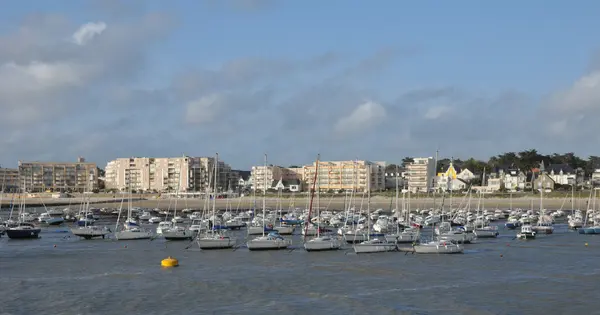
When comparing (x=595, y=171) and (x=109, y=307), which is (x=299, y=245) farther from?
(x=595, y=171)

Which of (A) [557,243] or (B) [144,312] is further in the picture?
(A) [557,243]

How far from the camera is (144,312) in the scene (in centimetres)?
3488

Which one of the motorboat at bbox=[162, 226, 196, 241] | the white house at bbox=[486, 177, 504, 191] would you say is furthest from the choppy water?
the white house at bbox=[486, 177, 504, 191]

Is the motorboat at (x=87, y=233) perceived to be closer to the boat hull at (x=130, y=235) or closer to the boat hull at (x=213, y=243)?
the boat hull at (x=130, y=235)

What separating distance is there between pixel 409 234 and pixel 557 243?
1367 cm

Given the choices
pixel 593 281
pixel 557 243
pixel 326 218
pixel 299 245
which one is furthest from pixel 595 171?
pixel 593 281

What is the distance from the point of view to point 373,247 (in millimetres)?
58594

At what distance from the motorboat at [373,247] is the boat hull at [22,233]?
39.1 m

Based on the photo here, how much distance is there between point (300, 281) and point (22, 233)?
44809 millimetres

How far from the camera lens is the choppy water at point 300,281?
36062 mm

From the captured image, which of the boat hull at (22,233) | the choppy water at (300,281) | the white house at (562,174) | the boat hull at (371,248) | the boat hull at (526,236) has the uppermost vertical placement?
the white house at (562,174)

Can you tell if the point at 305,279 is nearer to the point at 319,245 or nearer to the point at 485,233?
the point at 319,245

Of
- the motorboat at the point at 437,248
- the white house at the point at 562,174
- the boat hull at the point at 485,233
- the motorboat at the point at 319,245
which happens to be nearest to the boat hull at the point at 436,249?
the motorboat at the point at 437,248

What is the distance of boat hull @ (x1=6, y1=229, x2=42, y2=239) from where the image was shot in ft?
255
